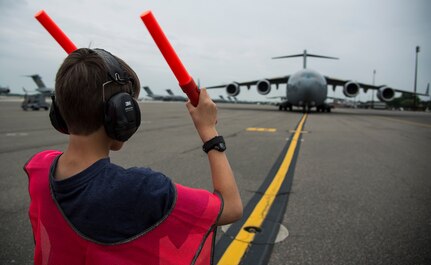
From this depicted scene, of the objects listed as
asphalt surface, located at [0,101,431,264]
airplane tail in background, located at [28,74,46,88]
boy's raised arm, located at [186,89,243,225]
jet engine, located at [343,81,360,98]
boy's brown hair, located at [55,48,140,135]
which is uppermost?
airplane tail in background, located at [28,74,46,88]

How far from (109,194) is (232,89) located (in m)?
33.8

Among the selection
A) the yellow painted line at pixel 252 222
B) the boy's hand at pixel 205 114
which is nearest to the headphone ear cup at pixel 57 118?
the boy's hand at pixel 205 114

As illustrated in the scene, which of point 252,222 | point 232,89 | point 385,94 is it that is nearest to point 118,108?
point 252,222

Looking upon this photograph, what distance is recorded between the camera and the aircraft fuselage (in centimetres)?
2631

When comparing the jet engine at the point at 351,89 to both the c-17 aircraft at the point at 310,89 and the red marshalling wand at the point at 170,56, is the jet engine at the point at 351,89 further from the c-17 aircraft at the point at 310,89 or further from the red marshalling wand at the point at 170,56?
the red marshalling wand at the point at 170,56

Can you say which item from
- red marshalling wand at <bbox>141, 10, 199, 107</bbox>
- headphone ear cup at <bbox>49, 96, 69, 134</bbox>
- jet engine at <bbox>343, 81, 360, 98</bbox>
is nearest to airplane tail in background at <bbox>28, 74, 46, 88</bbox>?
jet engine at <bbox>343, 81, 360, 98</bbox>

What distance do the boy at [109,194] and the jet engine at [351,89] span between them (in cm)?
3120

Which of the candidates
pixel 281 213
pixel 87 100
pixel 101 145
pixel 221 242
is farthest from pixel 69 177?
pixel 281 213

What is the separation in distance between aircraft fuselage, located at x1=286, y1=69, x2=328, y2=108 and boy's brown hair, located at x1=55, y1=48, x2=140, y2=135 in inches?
1034

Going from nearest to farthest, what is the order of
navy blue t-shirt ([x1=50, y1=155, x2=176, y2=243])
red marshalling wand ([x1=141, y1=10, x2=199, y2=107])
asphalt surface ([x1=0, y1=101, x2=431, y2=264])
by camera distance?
red marshalling wand ([x1=141, y1=10, x2=199, y2=107])
navy blue t-shirt ([x1=50, y1=155, x2=176, y2=243])
asphalt surface ([x1=0, y1=101, x2=431, y2=264])

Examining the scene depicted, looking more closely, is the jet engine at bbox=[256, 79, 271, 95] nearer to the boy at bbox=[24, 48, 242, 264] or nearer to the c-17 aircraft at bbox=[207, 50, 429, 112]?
the c-17 aircraft at bbox=[207, 50, 429, 112]

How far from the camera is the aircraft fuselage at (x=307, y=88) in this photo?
86.3 feet

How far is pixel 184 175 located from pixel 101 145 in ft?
13.9

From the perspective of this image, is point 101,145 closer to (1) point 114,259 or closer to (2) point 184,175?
(1) point 114,259
